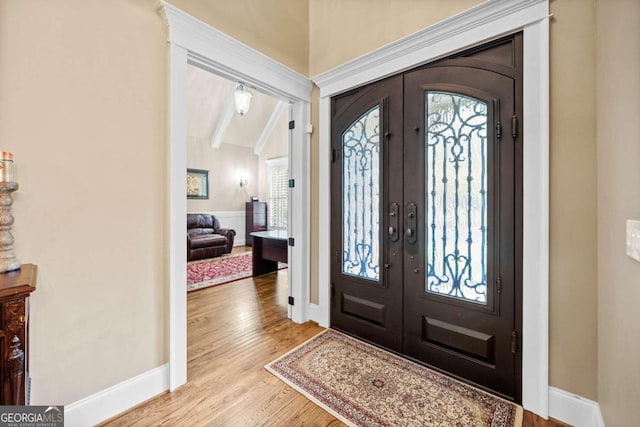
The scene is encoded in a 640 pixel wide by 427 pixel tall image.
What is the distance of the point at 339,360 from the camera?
7.06 ft

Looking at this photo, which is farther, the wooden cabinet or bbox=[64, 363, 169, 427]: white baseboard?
the wooden cabinet

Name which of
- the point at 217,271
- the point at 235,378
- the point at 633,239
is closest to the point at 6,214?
the point at 235,378

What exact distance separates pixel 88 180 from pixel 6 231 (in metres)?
0.42

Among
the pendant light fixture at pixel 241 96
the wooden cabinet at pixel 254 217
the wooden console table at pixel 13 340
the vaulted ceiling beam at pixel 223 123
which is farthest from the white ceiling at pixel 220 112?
the wooden console table at pixel 13 340

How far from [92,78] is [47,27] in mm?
262

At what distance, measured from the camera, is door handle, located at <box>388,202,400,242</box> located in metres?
2.19

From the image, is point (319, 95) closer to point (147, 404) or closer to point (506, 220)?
point (506, 220)

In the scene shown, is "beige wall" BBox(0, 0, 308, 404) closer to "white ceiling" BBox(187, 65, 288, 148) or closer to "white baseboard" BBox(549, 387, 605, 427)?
"white baseboard" BBox(549, 387, 605, 427)

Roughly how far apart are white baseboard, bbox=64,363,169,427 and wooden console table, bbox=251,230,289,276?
2488mm

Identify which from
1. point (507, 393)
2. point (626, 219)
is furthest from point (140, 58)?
point (507, 393)

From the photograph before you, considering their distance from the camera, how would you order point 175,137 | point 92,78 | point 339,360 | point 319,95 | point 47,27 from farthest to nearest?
point 319,95 < point 339,360 < point 175,137 < point 92,78 < point 47,27

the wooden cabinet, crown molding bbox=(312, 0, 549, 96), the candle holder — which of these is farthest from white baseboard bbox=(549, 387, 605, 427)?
the wooden cabinet

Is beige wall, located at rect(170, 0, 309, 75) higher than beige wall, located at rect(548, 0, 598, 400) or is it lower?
higher

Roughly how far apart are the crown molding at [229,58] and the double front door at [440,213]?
1.79ft
